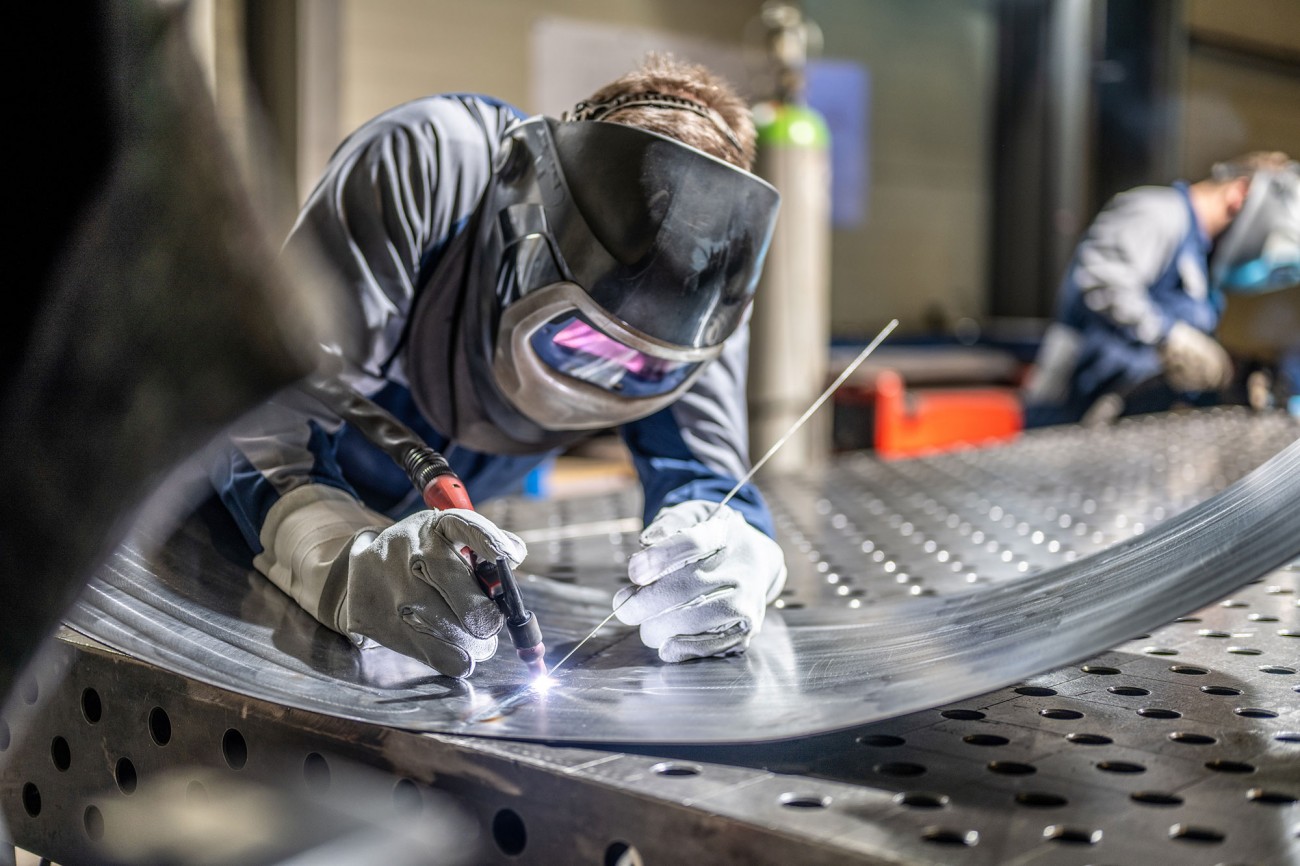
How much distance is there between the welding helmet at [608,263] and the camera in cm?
91

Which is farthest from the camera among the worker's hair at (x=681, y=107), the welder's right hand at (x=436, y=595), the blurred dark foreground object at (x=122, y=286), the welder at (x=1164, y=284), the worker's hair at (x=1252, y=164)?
the welder at (x=1164, y=284)

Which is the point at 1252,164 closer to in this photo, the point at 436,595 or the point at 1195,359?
the point at 1195,359

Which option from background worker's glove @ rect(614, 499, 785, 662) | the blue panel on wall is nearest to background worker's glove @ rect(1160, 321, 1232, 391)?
background worker's glove @ rect(614, 499, 785, 662)

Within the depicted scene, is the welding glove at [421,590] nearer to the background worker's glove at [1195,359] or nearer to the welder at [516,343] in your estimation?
the welder at [516,343]

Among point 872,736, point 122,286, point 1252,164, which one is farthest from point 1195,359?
point 122,286

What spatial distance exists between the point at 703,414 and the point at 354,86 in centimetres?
290

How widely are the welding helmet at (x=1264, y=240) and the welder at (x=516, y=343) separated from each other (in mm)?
1426

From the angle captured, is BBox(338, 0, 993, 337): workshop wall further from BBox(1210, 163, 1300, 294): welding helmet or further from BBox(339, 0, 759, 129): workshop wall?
BBox(1210, 163, 1300, 294): welding helmet

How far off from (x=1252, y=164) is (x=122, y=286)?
2097mm

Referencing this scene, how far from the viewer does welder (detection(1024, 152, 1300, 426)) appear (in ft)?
7.30

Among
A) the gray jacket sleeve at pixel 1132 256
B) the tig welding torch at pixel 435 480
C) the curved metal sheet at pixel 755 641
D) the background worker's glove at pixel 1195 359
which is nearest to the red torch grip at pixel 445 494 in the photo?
the tig welding torch at pixel 435 480

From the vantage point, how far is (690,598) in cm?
94

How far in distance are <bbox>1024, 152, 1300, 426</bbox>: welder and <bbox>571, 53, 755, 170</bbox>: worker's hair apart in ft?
4.83

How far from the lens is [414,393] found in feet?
3.84
